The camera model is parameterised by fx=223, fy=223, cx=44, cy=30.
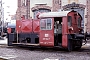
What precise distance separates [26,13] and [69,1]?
20.5 ft

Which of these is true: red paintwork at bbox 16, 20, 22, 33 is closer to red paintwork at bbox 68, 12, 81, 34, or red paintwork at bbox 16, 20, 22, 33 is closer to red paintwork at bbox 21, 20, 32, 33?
red paintwork at bbox 21, 20, 32, 33

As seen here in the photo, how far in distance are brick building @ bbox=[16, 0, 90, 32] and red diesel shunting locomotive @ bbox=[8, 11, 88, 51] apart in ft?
30.1

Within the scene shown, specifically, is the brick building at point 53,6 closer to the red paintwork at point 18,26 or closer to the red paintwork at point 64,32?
the red paintwork at point 18,26

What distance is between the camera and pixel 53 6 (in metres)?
27.6

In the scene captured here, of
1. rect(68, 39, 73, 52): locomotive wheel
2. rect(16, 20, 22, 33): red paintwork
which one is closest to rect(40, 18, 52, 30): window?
rect(68, 39, 73, 52): locomotive wheel

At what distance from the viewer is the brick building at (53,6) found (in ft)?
84.0

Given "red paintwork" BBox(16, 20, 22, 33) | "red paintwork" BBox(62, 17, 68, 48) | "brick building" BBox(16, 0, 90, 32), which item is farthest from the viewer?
"brick building" BBox(16, 0, 90, 32)

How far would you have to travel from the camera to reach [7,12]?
273 feet

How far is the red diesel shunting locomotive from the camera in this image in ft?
48.5

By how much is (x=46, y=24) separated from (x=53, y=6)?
12.5 m

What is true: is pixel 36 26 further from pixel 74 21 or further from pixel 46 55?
pixel 46 55

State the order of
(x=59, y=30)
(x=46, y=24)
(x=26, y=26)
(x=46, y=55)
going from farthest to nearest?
(x=26, y=26) → (x=59, y=30) → (x=46, y=24) → (x=46, y=55)

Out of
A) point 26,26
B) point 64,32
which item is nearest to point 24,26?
point 26,26

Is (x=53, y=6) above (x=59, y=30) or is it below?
above
